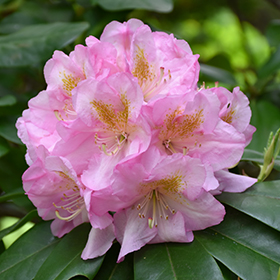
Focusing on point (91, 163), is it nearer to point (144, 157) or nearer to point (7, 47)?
point (144, 157)

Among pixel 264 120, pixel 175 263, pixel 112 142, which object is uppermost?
pixel 112 142

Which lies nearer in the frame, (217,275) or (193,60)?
(217,275)

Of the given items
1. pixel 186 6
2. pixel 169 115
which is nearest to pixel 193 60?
pixel 169 115

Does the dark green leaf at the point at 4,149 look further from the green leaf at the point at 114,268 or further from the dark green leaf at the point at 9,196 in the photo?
the green leaf at the point at 114,268

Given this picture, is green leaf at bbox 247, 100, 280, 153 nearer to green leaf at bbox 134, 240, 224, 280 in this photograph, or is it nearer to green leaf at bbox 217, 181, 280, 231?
green leaf at bbox 217, 181, 280, 231

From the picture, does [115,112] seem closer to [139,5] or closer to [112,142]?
[112,142]

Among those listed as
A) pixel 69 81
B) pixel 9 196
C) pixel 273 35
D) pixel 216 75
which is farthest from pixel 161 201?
pixel 273 35

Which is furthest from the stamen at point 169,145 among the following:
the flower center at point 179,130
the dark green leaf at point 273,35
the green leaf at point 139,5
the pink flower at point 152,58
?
the dark green leaf at point 273,35
